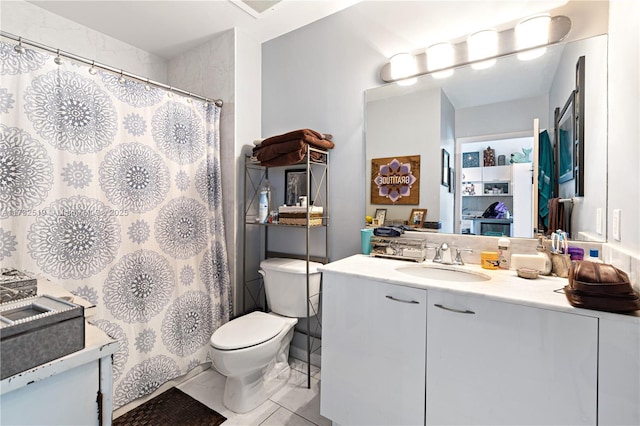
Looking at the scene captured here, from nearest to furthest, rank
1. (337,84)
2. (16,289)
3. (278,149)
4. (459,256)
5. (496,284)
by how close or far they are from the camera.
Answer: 1. (16,289)
2. (496,284)
3. (459,256)
4. (278,149)
5. (337,84)

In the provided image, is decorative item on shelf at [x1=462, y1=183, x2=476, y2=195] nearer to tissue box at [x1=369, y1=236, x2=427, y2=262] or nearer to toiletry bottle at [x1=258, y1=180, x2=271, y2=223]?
tissue box at [x1=369, y1=236, x2=427, y2=262]

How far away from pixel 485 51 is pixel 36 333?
1994 mm

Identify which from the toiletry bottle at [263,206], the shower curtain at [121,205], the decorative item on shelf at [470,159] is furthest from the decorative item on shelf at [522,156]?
the shower curtain at [121,205]

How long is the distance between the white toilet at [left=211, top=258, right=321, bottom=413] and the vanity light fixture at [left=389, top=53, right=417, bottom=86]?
128 centimetres

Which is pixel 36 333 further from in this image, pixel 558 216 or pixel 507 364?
pixel 558 216

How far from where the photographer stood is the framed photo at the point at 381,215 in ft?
5.96

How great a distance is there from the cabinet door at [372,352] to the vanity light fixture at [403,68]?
1.21 metres

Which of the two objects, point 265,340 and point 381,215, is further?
point 381,215

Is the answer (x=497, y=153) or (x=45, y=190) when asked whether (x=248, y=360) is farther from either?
(x=497, y=153)

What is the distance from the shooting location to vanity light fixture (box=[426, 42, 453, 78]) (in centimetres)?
158

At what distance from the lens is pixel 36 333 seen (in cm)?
57

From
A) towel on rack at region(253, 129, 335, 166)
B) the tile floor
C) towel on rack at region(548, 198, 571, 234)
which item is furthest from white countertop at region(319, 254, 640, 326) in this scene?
the tile floor

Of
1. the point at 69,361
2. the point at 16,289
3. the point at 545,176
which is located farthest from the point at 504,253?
the point at 16,289

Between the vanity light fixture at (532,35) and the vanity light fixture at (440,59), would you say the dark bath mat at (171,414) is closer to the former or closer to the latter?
the vanity light fixture at (440,59)
